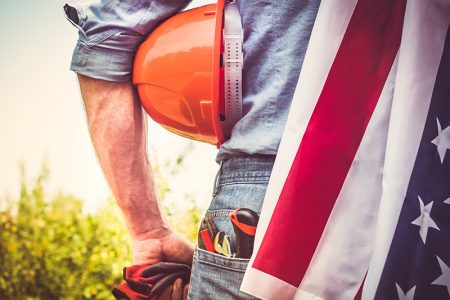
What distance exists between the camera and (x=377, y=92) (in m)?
0.88

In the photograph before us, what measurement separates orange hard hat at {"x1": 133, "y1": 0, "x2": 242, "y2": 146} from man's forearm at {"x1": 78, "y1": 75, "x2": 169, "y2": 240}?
0.31ft

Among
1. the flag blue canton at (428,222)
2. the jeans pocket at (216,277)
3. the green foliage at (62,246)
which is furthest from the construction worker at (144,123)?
the green foliage at (62,246)

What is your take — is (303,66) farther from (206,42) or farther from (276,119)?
(206,42)

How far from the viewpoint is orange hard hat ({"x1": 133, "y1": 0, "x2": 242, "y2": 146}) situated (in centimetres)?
99

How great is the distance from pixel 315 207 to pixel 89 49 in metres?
0.76

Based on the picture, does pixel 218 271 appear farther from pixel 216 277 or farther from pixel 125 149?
pixel 125 149

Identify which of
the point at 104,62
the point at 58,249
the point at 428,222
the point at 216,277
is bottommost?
the point at 58,249

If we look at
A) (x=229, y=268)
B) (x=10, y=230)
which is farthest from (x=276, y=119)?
A: (x=10, y=230)

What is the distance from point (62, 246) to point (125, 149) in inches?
153

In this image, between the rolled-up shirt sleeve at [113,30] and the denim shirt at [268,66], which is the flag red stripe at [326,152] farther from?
the rolled-up shirt sleeve at [113,30]

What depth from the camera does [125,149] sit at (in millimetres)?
1279

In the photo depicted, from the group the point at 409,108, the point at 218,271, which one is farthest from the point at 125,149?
the point at 409,108

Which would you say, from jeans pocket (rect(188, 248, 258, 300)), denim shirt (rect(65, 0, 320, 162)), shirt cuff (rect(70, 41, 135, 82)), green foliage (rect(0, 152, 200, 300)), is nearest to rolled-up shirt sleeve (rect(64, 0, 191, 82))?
shirt cuff (rect(70, 41, 135, 82))

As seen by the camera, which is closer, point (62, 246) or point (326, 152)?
point (326, 152)
